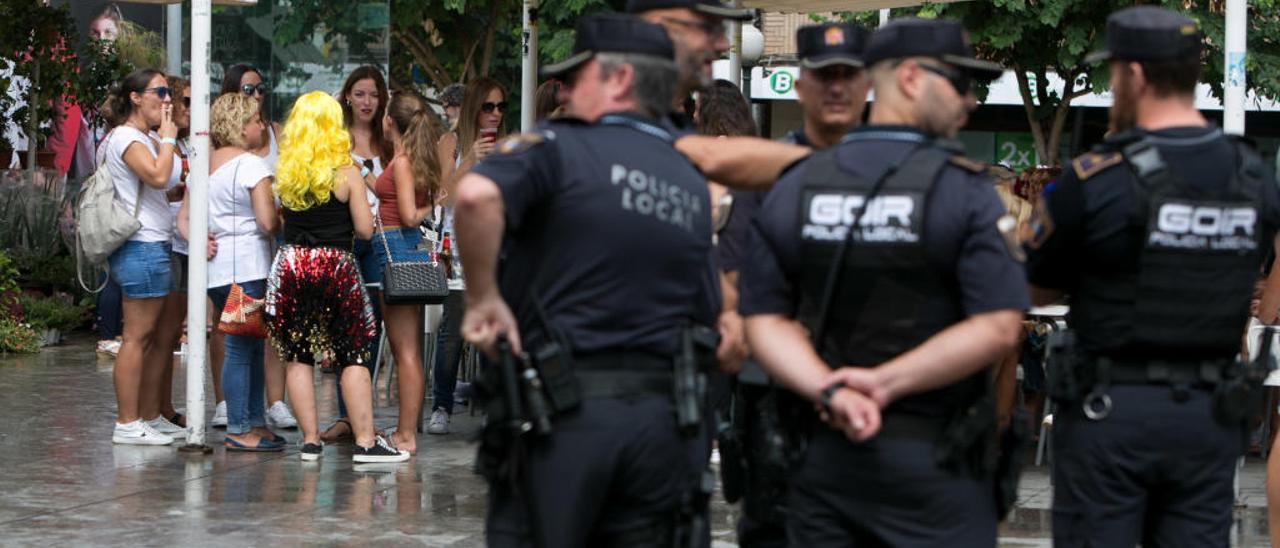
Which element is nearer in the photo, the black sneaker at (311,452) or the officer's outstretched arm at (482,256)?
the officer's outstretched arm at (482,256)

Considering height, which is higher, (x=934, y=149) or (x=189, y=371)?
(x=934, y=149)

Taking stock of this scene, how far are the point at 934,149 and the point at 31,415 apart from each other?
8.33m

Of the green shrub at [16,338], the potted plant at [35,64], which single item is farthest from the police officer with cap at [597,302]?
the potted plant at [35,64]

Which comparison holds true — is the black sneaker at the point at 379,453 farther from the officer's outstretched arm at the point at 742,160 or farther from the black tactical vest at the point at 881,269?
the black tactical vest at the point at 881,269

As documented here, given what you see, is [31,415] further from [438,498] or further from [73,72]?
[73,72]

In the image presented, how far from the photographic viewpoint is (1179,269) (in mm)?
4758

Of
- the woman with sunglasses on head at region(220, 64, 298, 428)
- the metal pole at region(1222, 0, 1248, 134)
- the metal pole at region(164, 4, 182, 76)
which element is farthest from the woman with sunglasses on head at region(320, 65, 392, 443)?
the metal pole at region(164, 4, 182, 76)

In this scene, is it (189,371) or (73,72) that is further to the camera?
(73,72)

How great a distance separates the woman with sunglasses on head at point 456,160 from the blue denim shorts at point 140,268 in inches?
60.8

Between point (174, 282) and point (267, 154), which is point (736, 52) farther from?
point (174, 282)

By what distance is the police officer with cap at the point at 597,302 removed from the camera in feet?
14.2

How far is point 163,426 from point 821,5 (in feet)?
14.8

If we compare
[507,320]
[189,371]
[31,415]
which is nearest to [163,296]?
[189,371]

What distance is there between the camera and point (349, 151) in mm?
9406
